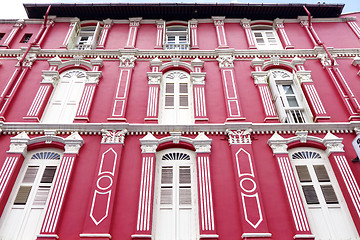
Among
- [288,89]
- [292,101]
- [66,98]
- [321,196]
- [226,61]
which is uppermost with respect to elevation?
[226,61]

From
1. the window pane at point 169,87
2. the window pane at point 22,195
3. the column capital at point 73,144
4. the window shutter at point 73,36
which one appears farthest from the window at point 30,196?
the window shutter at point 73,36

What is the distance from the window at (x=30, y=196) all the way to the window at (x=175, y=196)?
288cm

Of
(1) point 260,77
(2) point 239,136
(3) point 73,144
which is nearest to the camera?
(3) point 73,144

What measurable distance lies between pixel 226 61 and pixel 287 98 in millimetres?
2558

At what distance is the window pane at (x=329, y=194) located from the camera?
750 centimetres

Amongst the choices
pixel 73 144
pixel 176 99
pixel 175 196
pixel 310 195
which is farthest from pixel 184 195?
pixel 176 99

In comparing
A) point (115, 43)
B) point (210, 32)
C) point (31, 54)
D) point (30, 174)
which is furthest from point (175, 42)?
point (30, 174)

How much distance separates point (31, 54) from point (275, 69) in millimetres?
9182

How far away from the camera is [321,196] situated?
758 cm

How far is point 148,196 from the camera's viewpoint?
739 cm

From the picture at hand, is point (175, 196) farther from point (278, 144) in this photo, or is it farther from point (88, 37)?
point (88, 37)

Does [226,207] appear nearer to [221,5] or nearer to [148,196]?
[148,196]

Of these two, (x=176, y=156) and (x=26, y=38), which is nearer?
(x=176, y=156)

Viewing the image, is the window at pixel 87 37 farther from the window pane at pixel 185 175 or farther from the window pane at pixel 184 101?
the window pane at pixel 185 175
